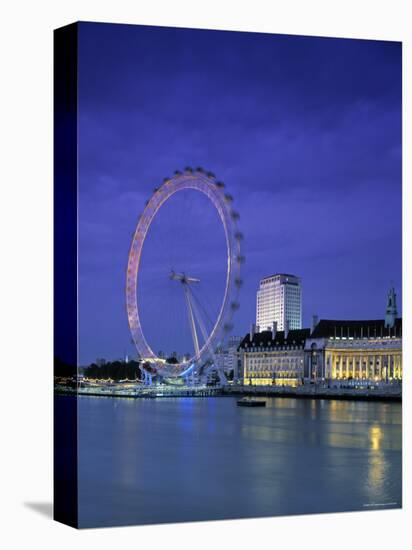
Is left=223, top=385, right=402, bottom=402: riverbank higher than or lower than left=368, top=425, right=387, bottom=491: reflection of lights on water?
higher

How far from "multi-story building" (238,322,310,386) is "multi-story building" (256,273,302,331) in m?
0.13

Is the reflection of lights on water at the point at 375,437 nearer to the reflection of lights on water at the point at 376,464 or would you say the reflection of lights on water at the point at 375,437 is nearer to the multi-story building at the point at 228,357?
the reflection of lights on water at the point at 376,464

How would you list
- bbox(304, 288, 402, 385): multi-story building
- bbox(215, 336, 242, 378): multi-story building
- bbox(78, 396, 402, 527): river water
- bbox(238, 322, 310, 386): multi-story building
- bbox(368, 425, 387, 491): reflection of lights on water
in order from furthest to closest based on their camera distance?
bbox(215, 336, 242, 378): multi-story building < bbox(238, 322, 310, 386): multi-story building < bbox(304, 288, 402, 385): multi-story building < bbox(368, 425, 387, 491): reflection of lights on water < bbox(78, 396, 402, 527): river water

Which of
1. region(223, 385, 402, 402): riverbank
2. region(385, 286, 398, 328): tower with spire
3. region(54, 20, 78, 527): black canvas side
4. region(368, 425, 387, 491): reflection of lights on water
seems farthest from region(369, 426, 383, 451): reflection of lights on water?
region(54, 20, 78, 527): black canvas side

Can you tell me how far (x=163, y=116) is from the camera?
1335cm

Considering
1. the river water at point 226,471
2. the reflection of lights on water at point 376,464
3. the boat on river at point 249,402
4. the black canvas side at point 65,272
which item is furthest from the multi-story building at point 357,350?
the black canvas side at point 65,272

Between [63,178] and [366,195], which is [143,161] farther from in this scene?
[366,195]

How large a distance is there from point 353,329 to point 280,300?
100 inches

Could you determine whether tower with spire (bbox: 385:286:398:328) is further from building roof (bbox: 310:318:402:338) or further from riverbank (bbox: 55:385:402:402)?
riverbank (bbox: 55:385:402:402)

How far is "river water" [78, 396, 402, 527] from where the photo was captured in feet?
41.3

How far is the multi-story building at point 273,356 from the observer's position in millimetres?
16781

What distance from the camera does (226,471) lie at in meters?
13.3

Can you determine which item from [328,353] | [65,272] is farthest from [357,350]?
[65,272]

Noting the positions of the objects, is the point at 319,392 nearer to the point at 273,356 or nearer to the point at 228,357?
the point at 273,356
